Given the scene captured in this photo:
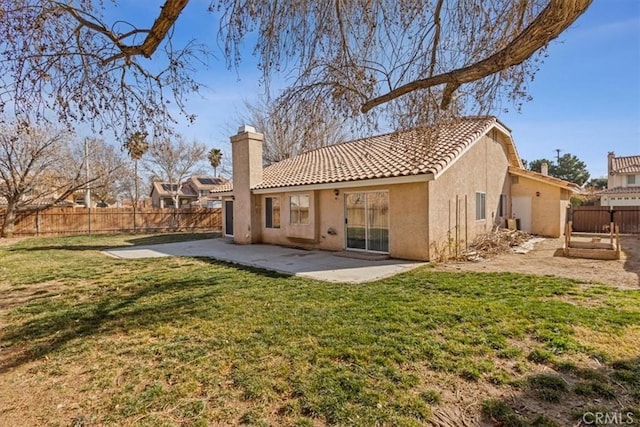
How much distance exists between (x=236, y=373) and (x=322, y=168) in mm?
12193

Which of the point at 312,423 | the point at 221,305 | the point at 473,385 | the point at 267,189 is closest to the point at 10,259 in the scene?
the point at 267,189

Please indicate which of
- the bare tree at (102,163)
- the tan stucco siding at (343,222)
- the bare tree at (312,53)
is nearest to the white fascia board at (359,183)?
the tan stucco siding at (343,222)

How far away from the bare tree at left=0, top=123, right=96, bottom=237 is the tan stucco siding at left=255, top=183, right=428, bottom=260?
14.8 m

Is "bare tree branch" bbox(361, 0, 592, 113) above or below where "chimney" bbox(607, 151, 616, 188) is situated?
Answer: below

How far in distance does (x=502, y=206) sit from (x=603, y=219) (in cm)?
850

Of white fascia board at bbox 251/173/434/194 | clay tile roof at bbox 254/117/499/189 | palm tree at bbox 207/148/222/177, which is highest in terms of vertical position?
palm tree at bbox 207/148/222/177

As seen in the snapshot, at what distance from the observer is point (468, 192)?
42.7 feet

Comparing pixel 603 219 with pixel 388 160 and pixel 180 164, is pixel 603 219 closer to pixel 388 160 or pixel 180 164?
pixel 388 160

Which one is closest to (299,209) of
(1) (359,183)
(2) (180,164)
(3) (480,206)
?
(1) (359,183)

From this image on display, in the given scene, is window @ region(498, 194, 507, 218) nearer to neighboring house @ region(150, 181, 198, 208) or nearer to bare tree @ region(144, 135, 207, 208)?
bare tree @ region(144, 135, 207, 208)

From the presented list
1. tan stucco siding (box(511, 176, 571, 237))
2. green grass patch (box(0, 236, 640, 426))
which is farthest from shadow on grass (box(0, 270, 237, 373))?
tan stucco siding (box(511, 176, 571, 237))

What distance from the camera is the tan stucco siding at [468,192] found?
35.9ft

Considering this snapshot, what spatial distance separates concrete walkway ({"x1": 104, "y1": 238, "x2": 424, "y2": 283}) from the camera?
899cm

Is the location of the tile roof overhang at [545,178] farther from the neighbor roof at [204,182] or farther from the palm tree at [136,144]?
the neighbor roof at [204,182]
